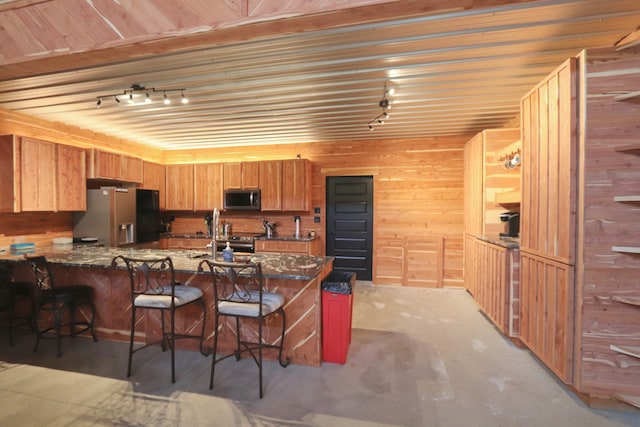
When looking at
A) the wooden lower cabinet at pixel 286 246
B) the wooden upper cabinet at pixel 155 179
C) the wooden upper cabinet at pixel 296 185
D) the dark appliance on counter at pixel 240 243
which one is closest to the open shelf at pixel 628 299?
the wooden lower cabinet at pixel 286 246

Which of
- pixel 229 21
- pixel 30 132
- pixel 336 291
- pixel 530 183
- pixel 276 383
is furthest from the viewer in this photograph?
pixel 30 132

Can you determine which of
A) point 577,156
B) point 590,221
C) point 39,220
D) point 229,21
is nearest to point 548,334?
point 590,221

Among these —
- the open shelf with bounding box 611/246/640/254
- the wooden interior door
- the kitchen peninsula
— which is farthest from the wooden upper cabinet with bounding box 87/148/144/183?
the open shelf with bounding box 611/246/640/254

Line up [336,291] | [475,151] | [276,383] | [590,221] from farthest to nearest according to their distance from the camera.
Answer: [475,151] < [336,291] < [276,383] < [590,221]

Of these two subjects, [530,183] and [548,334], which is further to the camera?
[530,183]

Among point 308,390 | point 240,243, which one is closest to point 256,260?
point 308,390

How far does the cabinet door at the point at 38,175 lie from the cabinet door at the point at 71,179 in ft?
0.24

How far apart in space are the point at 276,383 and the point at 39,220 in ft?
14.7

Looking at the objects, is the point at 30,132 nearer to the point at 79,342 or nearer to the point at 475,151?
the point at 79,342

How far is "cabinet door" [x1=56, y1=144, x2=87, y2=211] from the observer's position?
4.03 m

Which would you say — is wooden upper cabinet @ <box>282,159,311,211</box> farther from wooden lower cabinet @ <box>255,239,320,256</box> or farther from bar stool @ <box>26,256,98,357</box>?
bar stool @ <box>26,256,98,357</box>

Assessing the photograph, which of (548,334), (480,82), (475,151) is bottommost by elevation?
(548,334)

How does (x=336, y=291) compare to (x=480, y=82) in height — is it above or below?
below

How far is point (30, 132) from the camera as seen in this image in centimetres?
407
